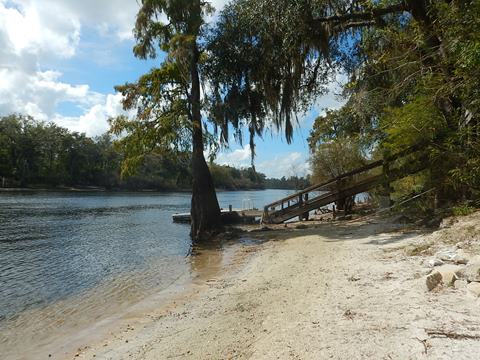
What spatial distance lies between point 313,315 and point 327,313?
183 mm

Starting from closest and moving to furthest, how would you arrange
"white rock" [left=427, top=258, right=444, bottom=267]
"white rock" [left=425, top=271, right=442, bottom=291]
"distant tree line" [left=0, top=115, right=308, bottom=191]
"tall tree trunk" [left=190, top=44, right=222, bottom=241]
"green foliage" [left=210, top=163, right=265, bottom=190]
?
"white rock" [left=425, top=271, right=442, bottom=291], "white rock" [left=427, top=258, right=444, bottom=267], "tall tree trunk" [left=190, top=44, right=222, bottom=241], "distant tree line" [left=0, top=115, right=308, bottom=191], "green foliage" [left=210, top=163, right=265, bottom=190]

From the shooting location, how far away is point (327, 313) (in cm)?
522

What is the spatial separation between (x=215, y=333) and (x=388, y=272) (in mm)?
3083

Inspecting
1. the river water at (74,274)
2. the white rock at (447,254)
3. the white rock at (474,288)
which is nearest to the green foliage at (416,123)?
the white rock at (447,254)

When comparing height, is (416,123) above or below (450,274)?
above

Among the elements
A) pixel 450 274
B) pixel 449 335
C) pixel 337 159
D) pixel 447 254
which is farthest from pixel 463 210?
pixel 337 159

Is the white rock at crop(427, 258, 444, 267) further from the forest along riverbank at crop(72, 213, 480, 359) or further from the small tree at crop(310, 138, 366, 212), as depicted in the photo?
the small tree at crop(310, 138, 366, 212)

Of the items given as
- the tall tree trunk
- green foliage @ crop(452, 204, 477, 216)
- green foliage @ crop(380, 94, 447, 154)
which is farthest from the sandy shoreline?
the tall tree trunk

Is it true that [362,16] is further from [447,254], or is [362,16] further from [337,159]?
[337,159]

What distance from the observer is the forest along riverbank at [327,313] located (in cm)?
397

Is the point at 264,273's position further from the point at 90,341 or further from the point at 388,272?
the point at 90,341

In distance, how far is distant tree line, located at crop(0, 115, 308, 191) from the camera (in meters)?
85.4

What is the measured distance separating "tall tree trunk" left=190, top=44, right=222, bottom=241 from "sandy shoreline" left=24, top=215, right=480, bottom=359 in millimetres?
8268

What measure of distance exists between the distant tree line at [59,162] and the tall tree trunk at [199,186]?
5773cm
